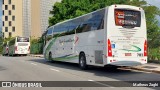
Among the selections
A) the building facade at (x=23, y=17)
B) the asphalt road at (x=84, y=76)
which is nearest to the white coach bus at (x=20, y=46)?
the asphalt road at (x=84, y=76)

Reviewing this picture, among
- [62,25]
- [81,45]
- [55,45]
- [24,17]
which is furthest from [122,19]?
[24,17]

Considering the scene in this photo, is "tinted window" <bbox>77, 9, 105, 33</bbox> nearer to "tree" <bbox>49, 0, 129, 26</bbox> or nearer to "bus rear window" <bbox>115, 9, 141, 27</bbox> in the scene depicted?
"bus rear window" <bbox>115, 9, 141, 27</bbox>

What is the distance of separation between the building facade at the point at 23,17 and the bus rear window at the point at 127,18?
3140 inches

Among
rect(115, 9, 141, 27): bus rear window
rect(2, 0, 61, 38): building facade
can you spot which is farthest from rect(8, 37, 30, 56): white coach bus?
rect(2, 0, 61, 38): building facade

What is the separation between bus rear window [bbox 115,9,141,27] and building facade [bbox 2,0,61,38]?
79.8m

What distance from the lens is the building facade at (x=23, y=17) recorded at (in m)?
95.8

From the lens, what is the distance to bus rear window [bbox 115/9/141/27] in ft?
57.5

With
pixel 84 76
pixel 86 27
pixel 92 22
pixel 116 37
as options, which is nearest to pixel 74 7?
pixel 86 27

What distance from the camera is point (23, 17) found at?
95.6 metres

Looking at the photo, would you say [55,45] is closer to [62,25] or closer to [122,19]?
[62,25]

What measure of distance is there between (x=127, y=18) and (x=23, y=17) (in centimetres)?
8028

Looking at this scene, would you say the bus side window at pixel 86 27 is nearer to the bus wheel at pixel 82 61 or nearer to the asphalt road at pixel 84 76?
the bus wheel at pixel 82 61

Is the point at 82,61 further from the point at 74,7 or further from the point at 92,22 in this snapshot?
the point at 74,7

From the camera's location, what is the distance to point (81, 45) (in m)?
20.8
